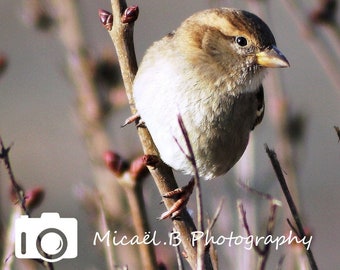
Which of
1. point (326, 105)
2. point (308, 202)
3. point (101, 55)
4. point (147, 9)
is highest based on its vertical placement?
point (147, 9)

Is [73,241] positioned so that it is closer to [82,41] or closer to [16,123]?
[82,41]

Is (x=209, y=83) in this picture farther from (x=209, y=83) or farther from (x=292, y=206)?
(x=292, y=206)

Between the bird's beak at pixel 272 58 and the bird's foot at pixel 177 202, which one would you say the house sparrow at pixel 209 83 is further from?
the bird's foot at pixel 177 202

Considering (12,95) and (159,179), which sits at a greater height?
(12,95)

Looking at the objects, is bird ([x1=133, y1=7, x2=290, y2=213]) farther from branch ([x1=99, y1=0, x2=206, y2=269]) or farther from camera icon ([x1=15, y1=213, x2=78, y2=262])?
camera icon ([x1=15, y1=213, x2=78, y2=262])

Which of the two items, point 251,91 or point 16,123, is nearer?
point 251,91

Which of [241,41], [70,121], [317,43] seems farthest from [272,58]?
[70,121]

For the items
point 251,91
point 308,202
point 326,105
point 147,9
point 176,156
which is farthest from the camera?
point 147,9

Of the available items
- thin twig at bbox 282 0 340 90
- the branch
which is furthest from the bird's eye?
the branch

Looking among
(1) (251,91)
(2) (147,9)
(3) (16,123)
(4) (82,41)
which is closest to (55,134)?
(3) (16,123)
